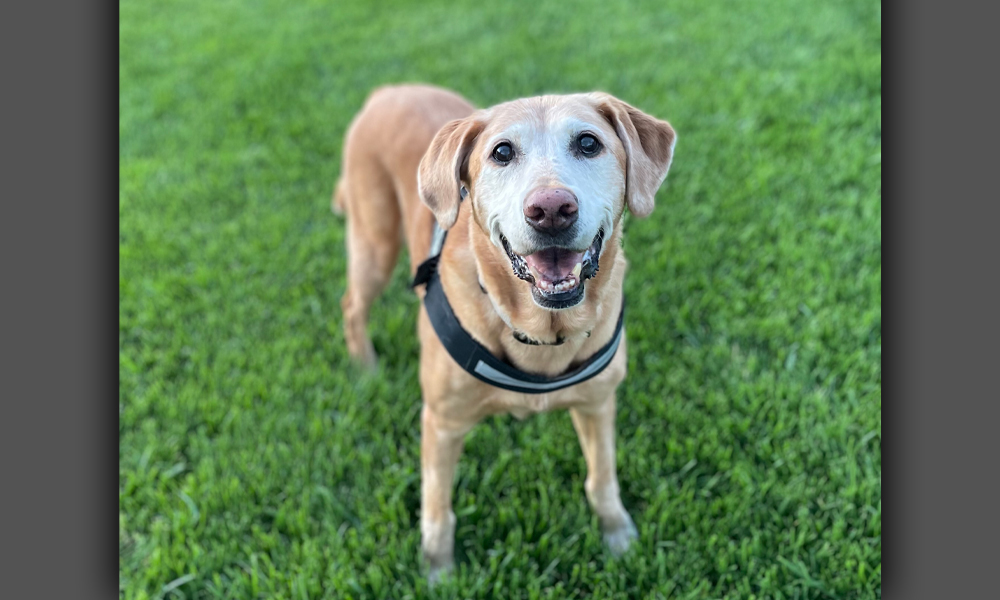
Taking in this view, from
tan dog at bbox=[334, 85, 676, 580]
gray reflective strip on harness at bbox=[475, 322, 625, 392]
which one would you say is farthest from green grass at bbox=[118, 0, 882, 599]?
gray reflective strip on harness at bbox=[475, 322, 625, 392]

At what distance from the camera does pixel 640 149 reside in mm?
2264

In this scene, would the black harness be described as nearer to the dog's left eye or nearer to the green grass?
the dog's left eye

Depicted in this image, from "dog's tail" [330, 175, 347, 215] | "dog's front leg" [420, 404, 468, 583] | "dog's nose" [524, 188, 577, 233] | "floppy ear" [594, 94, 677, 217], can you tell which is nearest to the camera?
"dog's nose" [524, 188, 577, 233]

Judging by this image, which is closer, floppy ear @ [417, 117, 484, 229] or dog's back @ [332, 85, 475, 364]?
floppy ear @ [417, 117, 484, 229]

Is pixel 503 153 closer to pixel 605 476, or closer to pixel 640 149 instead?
Answer: pixel 640 149

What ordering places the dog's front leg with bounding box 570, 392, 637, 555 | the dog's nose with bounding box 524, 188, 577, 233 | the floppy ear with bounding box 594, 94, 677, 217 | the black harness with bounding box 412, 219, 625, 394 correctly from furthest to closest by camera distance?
the dog's front leg with bounding box 570, 392, 637, 555 < the black harness with bounding box 412, 219, 625, 394 < the floppy ear with bounding box 594, 94, 677, 217 < the dog's nose with bounding box 524, 188, 577, 233

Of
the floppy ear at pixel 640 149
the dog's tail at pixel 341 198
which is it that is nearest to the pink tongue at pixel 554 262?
the floppy ear at pixel 640 149

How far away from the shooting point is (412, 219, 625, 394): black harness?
7.95ft

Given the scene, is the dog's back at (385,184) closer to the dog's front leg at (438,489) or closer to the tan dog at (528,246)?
the tan dog at (528,246)

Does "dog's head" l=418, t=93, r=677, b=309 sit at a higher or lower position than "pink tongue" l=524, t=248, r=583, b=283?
higher

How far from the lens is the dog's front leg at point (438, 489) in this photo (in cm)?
270

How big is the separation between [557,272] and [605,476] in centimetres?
118

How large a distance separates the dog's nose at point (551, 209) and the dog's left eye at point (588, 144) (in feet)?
0.93

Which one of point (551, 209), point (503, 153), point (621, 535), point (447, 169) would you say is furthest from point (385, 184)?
point (621, 535)
